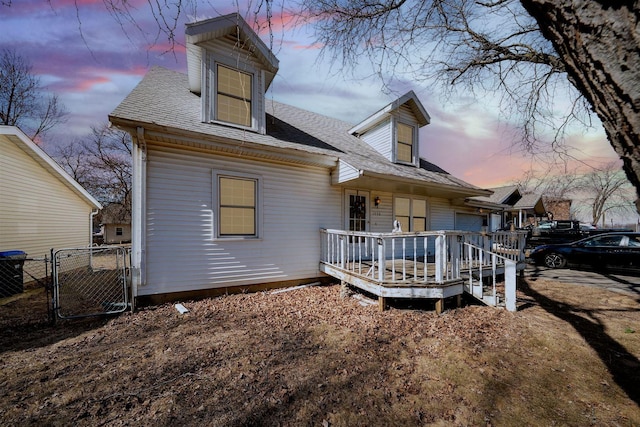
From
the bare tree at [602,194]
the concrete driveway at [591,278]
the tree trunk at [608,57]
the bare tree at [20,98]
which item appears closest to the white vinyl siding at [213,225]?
the tree trunk at [608,57]

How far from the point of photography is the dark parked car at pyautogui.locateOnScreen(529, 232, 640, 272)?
8648mm

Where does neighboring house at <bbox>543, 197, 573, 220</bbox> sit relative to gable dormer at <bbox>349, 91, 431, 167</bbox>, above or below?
below

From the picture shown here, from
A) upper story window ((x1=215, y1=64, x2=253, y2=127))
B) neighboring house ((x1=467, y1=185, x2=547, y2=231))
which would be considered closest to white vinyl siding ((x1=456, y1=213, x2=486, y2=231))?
neighboring house ((x1=467, y1=185, x2=547, y2=231))

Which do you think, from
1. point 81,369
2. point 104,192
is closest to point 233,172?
point 81,369

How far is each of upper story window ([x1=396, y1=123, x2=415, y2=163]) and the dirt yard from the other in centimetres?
622

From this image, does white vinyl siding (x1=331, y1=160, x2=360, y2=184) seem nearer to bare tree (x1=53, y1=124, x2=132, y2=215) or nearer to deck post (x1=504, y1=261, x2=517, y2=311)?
deck post (x1=504, y1=261, x2=517, y2=311)

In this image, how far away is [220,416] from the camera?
2496mm

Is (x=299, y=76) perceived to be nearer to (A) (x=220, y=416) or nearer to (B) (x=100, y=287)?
(A) (x=220, y=416)

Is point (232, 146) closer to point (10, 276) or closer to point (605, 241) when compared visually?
point (10, 276)

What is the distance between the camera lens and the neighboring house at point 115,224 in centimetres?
2925

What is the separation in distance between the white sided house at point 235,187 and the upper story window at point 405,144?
3.83 ft

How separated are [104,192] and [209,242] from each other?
95.4 ft

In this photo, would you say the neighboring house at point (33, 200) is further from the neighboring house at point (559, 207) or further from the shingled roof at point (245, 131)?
the neighboring house at point (559, 207)

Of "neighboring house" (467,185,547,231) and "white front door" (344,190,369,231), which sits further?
"neighboring house" (467,185,547,231)
